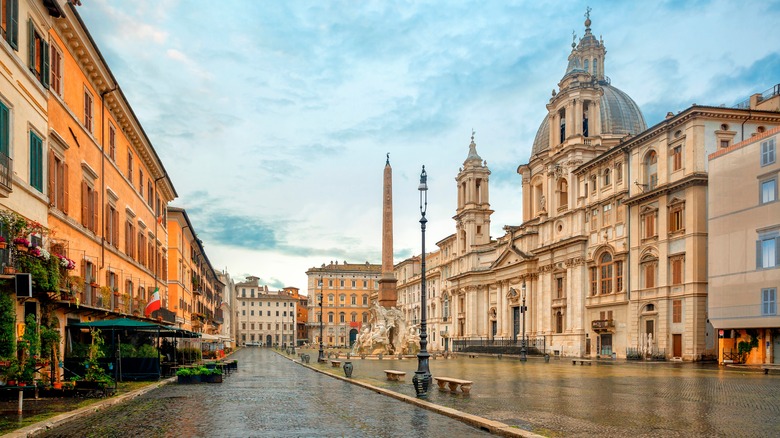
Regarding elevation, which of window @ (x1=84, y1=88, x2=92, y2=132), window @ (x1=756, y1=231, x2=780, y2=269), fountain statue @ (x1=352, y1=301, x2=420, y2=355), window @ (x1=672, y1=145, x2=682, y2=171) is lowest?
fountain statue @ (x1=352, y1=301, x2=420, y2=355)

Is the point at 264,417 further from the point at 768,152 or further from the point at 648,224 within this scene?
the point at 648,224

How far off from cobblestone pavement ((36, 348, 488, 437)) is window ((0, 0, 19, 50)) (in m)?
9.28

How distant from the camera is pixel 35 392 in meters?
18.3

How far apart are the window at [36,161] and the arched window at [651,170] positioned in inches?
1706

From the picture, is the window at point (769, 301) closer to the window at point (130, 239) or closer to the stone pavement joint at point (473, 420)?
the stone pavement joint at point (473, 420)

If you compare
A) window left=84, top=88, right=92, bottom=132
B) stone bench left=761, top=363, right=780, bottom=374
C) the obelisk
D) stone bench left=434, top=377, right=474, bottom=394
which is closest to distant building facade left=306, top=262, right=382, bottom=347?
the obelisk

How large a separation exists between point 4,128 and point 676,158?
144ft

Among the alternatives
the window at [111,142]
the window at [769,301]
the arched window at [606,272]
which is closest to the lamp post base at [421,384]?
the window at [111,142]

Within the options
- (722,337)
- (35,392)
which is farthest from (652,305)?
(35,392)

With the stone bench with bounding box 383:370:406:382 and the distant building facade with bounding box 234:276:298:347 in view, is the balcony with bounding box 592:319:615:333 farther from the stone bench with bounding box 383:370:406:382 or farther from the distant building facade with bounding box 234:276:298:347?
the distant building facade with bounding box 234:276:298:347

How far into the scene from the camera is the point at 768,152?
4025 centimetres

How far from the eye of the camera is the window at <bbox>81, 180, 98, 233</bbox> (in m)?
25.5

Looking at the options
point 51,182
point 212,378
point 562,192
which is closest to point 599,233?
point 562,192

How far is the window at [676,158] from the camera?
49906mm
